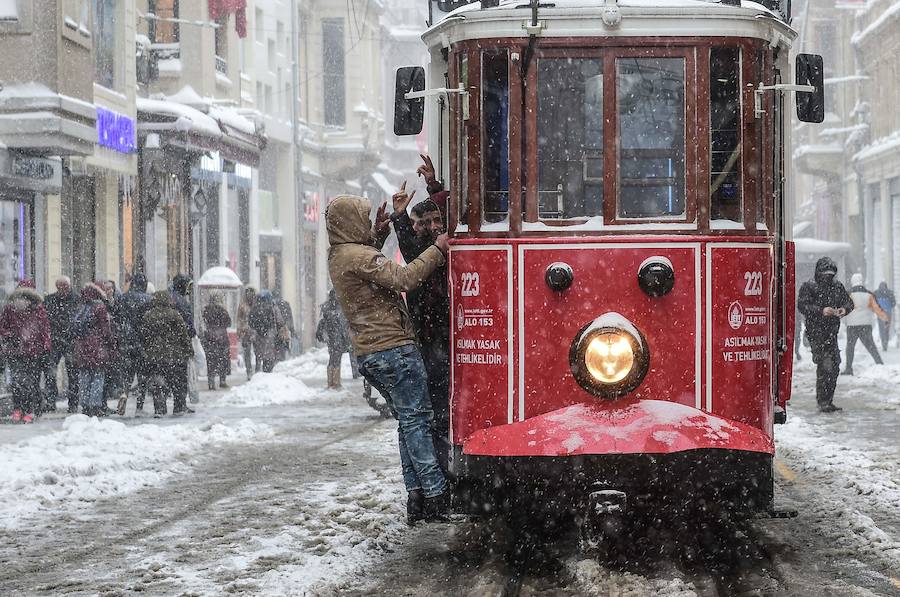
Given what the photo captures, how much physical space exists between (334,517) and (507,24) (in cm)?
373

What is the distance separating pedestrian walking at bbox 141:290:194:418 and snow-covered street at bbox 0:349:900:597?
2056 mm

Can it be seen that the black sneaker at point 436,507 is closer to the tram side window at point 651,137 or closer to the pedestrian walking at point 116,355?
the tram side window at point 651,137

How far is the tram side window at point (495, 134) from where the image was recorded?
26.2ft

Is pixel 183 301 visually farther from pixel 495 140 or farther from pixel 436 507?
pixel 495 140

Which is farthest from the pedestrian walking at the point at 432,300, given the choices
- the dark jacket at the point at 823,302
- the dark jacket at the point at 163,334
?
the dark jacket at the point at 163,334

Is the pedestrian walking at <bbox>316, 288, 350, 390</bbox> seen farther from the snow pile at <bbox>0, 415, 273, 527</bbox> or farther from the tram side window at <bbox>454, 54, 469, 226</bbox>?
the tram side window at <bbox>454, 54, 469, 226</bbox>

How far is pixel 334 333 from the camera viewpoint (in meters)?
22.2

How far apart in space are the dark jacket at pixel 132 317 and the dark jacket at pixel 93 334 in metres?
0.54

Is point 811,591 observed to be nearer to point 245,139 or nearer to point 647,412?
point 647,412

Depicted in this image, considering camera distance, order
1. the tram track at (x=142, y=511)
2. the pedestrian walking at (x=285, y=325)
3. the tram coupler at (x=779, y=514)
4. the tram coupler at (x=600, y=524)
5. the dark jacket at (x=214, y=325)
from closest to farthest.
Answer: the tram coupler at (x=779, y=514) < the tram coupler at (x=600, y=524) < the tram track at (x=142, y=511) < the dark jacket at (x=214, y=325) < the pedestrian walking at (x=285, y=325)

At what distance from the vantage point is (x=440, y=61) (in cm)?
865

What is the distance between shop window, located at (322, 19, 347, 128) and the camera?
47.5 meters

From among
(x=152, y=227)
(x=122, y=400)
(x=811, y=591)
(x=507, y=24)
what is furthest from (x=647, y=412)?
(x=152, y=227)

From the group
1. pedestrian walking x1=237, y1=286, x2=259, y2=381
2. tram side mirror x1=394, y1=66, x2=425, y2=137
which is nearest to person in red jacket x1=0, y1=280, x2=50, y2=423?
pedestrian walking x1=237, y1=286, x2=259, y2=381
